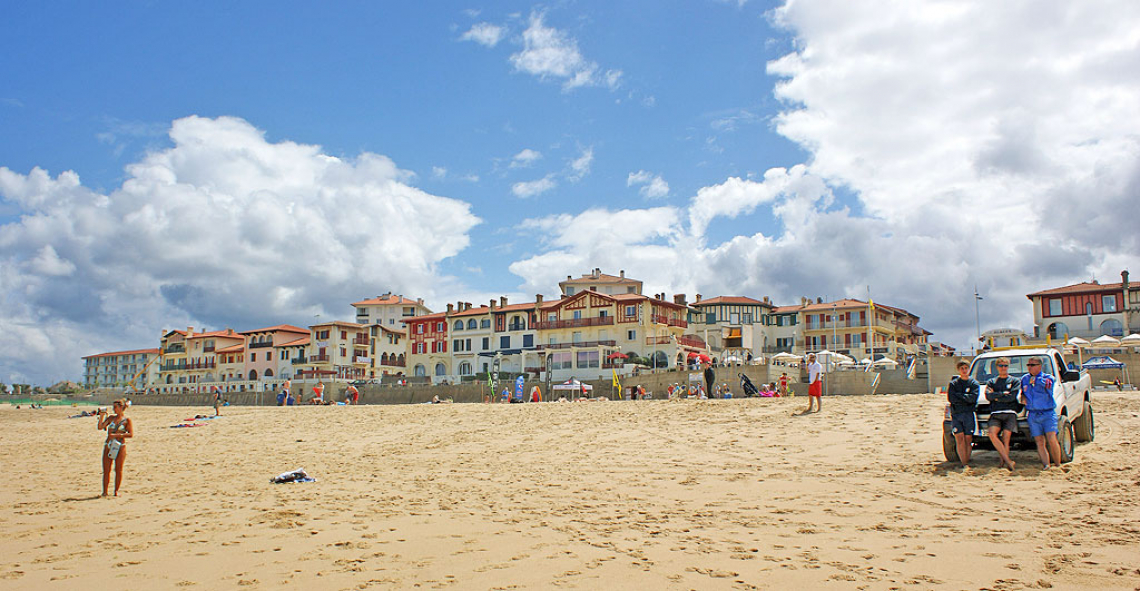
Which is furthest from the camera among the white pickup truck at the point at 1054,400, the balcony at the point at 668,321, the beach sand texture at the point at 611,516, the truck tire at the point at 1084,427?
the balcony at the point at 668,321

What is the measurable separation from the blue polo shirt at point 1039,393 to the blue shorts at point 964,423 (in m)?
0.70

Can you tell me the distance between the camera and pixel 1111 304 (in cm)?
6253

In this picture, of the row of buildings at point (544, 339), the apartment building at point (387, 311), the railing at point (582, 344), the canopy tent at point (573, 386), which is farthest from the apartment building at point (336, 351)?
the canopy tent at point (573, 386)

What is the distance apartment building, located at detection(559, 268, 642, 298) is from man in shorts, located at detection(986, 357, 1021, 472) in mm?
72605

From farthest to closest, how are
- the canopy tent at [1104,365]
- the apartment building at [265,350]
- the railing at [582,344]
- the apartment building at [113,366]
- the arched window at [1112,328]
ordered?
the apartment building at [113,366] < the apartment building at [265,350] < the railing at [582,344] < the arched window at [1112,328] < the canopy tent at [1104,365]

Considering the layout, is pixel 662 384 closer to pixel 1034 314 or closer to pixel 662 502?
pixel 662 502

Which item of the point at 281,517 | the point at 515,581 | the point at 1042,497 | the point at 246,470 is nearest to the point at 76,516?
the point at 281,517

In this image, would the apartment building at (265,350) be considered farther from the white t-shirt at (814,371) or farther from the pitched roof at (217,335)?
the white t-shirt at (814,371)

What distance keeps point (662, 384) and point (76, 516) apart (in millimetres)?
34971

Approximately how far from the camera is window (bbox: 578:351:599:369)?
62750mm

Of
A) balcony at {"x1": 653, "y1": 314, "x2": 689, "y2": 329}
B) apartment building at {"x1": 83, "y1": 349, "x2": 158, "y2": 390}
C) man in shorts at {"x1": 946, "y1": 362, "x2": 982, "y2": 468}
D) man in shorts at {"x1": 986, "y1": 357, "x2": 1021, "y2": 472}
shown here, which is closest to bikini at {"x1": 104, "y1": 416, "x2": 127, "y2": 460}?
man in shorts at {"x1": 946, "y1": 362, "x2": 982, "y2": 468}

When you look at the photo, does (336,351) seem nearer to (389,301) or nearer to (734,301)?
(389,301)

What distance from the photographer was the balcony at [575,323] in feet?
217

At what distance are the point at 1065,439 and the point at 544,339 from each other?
59.8 m
